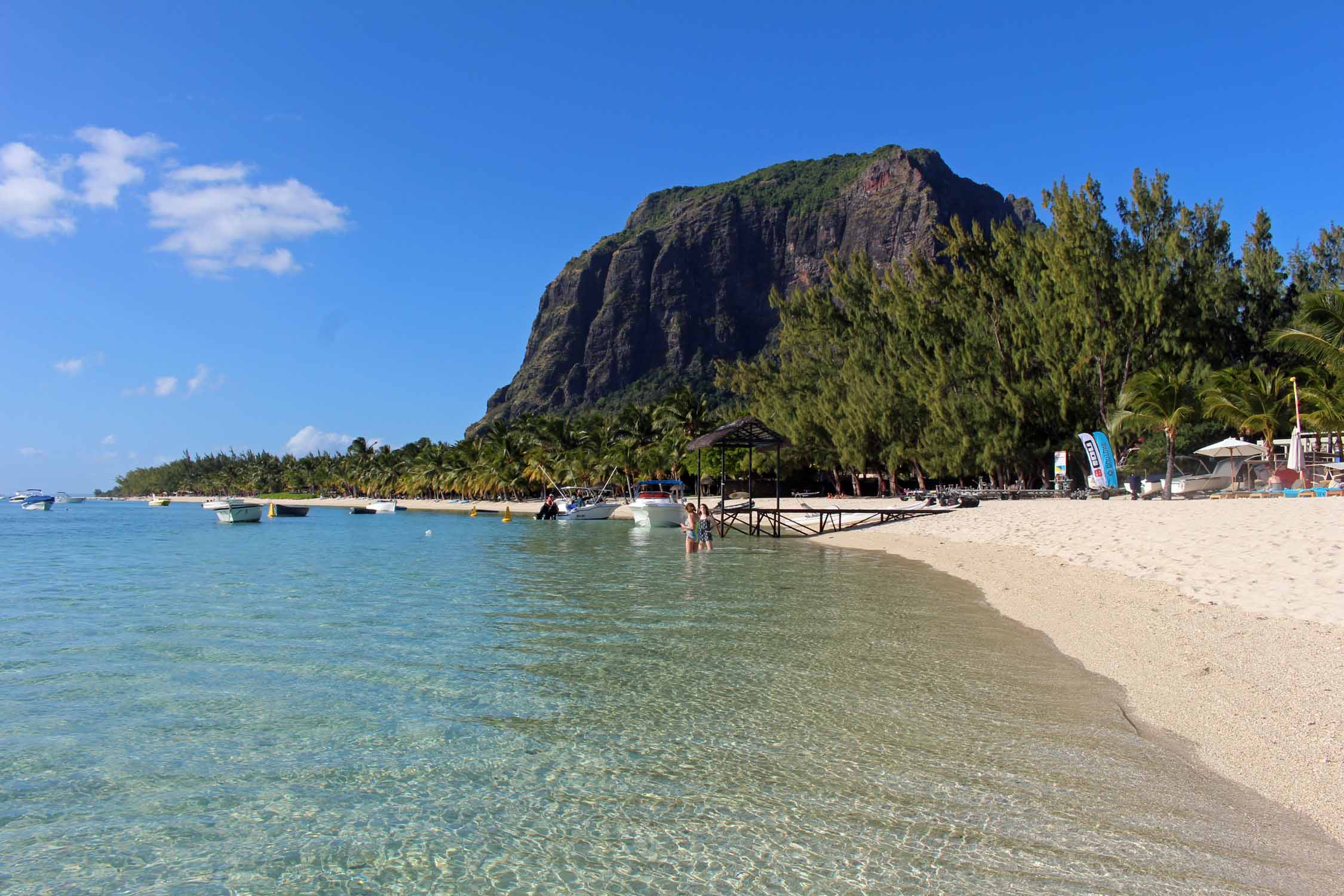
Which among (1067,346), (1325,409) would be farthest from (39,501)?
(1325,409)

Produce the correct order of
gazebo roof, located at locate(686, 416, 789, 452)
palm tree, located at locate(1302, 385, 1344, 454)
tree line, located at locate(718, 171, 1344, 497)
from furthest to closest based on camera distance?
tree line, located at locate(718, 171, 1344, 497) < gazebo roof, located at locate(686, 416, 789, 452) < palm tree, located at locate(1302, 385, 1344, 454)

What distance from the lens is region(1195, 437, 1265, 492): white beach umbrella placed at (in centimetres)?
3391

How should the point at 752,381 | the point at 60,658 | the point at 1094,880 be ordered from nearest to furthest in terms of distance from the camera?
1. the point at 1094,880
2. the point at 60,658
3. the point at 752,381

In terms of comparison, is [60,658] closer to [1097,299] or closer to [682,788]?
[682,788]

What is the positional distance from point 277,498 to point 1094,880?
164 m

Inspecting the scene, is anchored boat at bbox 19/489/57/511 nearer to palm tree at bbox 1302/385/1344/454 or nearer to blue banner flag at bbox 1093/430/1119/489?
blue banner flag at bbox 1093/430/1119/489

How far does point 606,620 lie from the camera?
44.1ft

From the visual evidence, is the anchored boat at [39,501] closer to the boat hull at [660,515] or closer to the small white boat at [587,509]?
the small white boat at [587,509]

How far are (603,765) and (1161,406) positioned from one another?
34266 mm

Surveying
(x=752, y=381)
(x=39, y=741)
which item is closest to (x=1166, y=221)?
(x=752, y=381)

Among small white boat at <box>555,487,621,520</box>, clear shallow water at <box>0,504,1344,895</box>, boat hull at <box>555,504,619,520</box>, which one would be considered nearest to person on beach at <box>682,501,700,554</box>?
clear shallow water at <box>0,504,1344,895</box>

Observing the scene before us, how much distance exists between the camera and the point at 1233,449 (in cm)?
3394

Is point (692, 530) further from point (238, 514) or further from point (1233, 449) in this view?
point (238, 514)

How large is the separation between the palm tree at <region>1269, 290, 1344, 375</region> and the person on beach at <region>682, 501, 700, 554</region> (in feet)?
73.9
